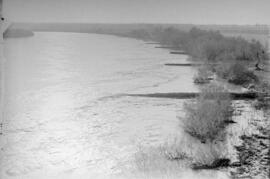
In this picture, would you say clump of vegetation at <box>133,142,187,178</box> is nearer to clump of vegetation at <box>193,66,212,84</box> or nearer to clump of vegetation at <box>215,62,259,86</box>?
clump of vegetation at <box>193,66,212,84</box>

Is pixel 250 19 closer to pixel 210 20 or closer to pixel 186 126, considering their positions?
pixel 210 20

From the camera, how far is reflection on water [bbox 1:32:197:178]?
2324mm

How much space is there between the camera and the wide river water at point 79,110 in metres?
2.31

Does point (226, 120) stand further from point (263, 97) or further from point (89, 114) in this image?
point (89, 114)

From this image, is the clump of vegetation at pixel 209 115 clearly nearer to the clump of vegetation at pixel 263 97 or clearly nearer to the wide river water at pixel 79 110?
the wide river water at pixel 79 110

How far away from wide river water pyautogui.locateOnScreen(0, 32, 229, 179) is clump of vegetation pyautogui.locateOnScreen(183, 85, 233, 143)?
0.61 feet

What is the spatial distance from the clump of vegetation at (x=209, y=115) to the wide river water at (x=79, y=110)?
0.61ft

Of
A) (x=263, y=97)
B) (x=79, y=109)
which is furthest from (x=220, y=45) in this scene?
(x=79, y=109)

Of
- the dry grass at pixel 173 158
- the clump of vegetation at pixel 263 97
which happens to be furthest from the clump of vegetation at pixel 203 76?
the dry grass at pixel 173 158

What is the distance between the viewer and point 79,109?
313cm

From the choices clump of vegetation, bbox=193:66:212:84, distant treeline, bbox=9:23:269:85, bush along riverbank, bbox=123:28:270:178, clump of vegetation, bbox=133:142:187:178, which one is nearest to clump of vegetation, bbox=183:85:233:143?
bush along riverbank, bbox=123:28:270:178

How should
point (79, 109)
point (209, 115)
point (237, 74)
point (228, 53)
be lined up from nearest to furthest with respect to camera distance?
point (209, 115) < point (79, 109) < point (237, 74) < point (228, 53)

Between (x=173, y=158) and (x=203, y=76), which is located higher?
(x=203, y=76)

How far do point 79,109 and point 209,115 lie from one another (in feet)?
3.92
